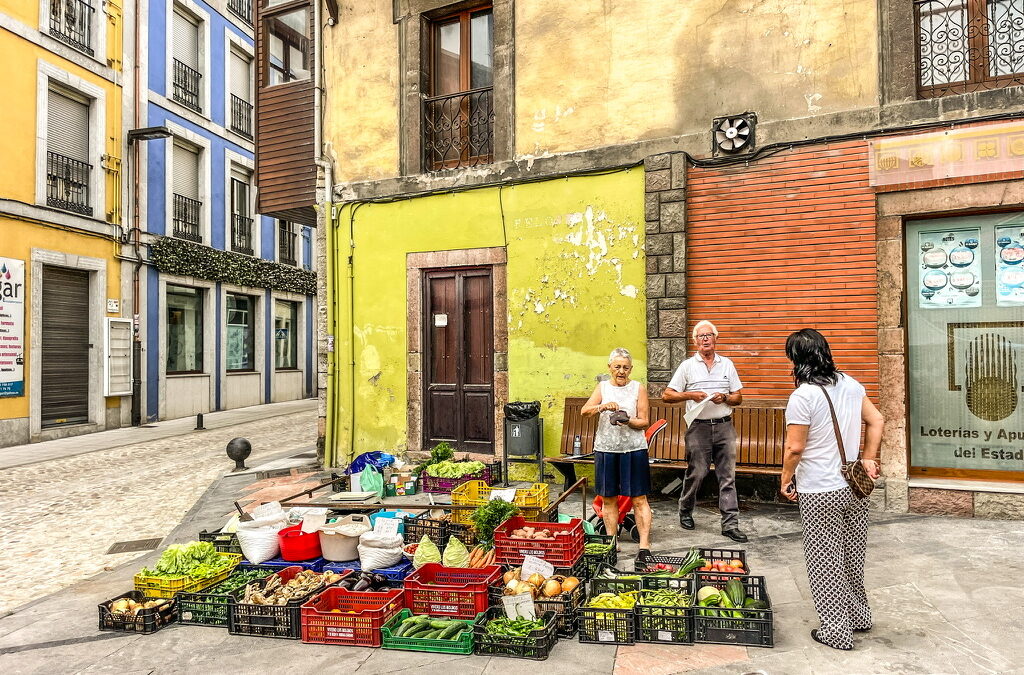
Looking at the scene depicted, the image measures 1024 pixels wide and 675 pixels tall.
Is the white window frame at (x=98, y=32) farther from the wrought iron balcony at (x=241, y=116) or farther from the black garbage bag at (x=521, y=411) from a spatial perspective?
the black garbage bag at (x=521, y=411)

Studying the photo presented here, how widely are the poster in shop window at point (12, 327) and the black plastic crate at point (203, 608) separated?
11.8 m

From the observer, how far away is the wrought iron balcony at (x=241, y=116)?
21469 millimetres

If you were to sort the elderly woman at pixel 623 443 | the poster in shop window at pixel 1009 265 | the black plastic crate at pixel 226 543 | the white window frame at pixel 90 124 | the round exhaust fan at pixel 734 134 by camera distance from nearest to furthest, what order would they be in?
the elderly woman at pixel 623 443, the black plastic crate at pixel 226 543, the poster in shop window at pixel 1009 265, the round exhaust fan at pixel 734 134, the white window frame at pixel 90 124

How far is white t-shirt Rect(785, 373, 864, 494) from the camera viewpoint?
149 inches

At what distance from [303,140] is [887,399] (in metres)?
8.83

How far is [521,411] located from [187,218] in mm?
14931

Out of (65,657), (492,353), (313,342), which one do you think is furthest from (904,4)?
(313,342)

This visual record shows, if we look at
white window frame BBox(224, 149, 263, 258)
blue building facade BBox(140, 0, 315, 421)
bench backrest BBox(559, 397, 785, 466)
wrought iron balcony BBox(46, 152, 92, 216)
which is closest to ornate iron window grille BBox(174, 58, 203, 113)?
blue building facade BBox(140, 0, 315, 421)

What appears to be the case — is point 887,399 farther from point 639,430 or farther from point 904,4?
point 904,4

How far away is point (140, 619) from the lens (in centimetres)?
432

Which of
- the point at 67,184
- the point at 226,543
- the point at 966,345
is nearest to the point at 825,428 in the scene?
the point at 966,345

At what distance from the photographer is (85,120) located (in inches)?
640

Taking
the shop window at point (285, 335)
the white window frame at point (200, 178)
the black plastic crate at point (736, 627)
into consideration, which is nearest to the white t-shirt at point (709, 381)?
the black plastic crate at point (736, 627)

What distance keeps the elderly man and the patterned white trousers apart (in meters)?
2.08
